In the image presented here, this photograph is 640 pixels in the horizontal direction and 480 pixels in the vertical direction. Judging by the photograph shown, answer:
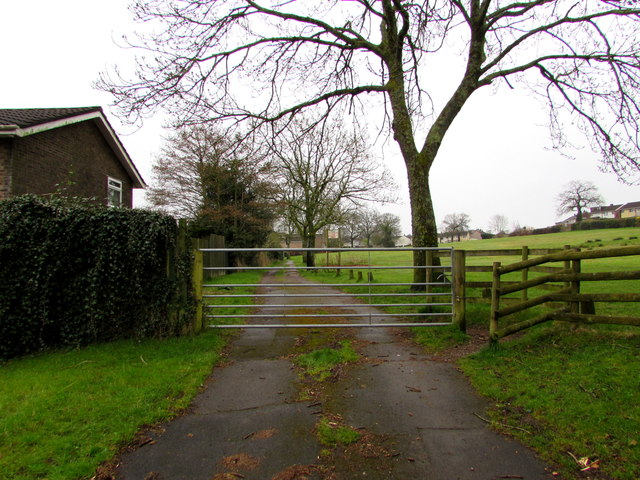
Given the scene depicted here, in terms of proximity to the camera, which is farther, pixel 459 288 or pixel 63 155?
pixel 63 155

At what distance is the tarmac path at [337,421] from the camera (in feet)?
8.85

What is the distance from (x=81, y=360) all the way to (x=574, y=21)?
13.7 m

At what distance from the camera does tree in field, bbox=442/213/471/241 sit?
8364 centimetres

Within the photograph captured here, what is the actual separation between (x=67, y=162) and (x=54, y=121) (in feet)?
5.87

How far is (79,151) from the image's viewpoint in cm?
1362

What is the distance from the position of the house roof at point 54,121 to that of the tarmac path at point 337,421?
9996mm

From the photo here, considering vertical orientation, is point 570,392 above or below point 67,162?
below

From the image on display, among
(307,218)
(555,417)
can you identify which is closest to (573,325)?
(555,417)

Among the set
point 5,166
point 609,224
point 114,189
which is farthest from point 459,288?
point 609,224

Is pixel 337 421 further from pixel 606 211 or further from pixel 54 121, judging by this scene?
pixel 606 211

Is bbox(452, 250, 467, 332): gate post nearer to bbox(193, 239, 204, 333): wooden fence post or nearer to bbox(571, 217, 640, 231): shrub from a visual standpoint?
bbox(193, 239, 204, 333): wooden fence post

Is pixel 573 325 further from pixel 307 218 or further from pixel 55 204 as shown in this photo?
pixel 307 218

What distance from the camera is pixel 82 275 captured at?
5.55 metres

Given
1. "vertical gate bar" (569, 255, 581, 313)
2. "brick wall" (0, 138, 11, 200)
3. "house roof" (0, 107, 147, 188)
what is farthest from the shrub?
"brick wall" (0, 138, 11, 200)
